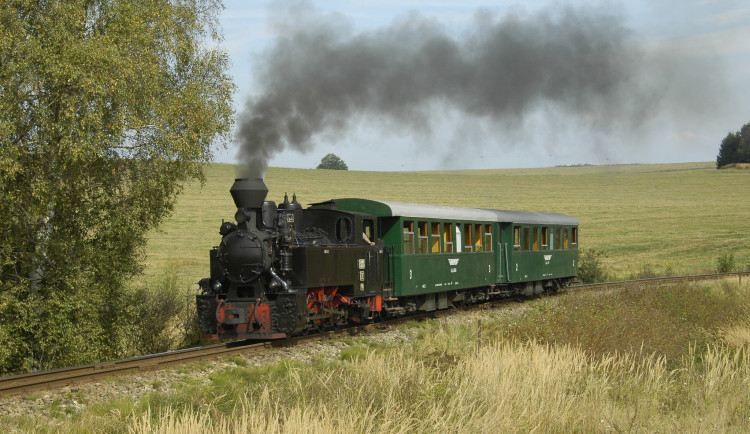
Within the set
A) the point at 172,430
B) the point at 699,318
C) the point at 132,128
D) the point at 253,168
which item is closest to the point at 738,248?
the point at 699,318

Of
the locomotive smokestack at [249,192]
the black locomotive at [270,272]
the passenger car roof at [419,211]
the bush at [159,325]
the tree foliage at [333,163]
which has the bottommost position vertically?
the bush at [159,325]

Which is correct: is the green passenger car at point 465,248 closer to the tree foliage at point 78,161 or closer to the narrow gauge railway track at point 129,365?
the narrow gauge railway track at point 129,365

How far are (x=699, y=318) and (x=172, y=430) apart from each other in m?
15.2

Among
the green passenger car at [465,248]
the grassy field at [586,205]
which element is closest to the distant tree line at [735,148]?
the grassy field at [586,205]

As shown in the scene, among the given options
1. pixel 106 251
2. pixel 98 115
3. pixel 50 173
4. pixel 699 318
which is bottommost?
pixel 699 318

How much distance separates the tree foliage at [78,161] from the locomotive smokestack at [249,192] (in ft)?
8.67

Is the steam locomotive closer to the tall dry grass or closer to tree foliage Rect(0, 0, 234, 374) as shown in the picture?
tree foliage Rect(0, 0, 234, 374)

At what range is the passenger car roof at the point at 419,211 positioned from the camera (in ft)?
58.2

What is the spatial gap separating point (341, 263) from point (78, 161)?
5.40m

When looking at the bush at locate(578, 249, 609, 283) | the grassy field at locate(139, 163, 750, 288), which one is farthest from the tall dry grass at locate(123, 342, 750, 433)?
the bush at locate(578, 249, 609, 283)

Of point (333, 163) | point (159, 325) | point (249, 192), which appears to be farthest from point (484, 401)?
point (333, 163)

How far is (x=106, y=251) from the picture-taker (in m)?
16.0

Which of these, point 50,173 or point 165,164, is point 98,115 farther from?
point 165,164

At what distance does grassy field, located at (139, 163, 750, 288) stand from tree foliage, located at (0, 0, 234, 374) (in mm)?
8263
